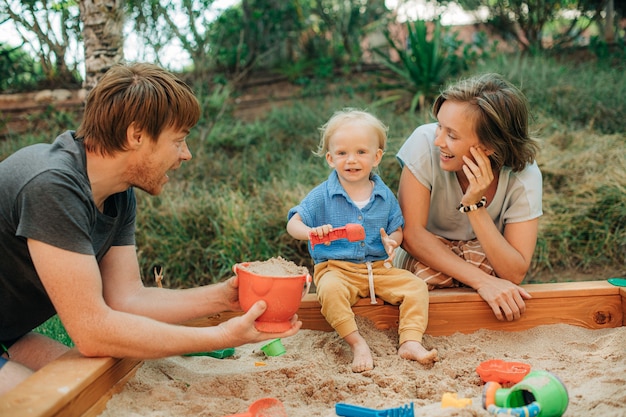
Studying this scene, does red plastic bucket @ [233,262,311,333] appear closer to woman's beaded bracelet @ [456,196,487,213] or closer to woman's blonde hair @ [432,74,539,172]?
woman's beaded bracelet @ [456,196,487,213]

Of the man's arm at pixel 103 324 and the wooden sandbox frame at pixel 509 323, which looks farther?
the wooden sandbox frame at pixel 509 323

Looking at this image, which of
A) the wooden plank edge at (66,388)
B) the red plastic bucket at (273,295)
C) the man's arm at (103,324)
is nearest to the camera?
the wooden plank edge at (66,388)

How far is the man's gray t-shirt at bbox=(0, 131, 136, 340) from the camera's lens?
1.83 meters

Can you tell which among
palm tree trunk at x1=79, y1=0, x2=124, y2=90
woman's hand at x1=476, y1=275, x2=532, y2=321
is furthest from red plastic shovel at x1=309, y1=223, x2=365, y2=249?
palm tree trunk at x1=79, y1=0, x2=124, y2=90

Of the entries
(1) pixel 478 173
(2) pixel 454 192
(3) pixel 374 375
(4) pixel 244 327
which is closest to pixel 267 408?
(4) pixel 244 327

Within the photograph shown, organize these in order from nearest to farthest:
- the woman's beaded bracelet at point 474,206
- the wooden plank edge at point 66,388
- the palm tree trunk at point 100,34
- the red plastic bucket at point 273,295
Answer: the wooden plank edge at point 66,388, the red plastic bucket at point 273,295, the woman's beaded bracelet at point 474,206, the palm tree trunk at point 100,34

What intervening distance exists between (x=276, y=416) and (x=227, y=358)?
2.27ft

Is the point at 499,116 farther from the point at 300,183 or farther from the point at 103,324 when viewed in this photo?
the point at 300,183

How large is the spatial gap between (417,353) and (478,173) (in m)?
0.75

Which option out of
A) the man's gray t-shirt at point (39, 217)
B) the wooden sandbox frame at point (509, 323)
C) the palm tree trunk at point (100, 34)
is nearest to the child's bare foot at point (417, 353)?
the wooden sandbox frame at point (509, 323)

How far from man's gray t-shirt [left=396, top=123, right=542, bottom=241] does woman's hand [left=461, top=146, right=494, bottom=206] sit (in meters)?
0.19

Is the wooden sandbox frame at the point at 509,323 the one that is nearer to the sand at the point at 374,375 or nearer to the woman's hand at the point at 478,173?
the sand at the point at 374,375

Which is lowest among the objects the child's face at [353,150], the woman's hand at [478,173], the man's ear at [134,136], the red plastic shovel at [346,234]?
the red plastic shovel at [346,234]

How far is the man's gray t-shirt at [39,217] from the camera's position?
1827mm
